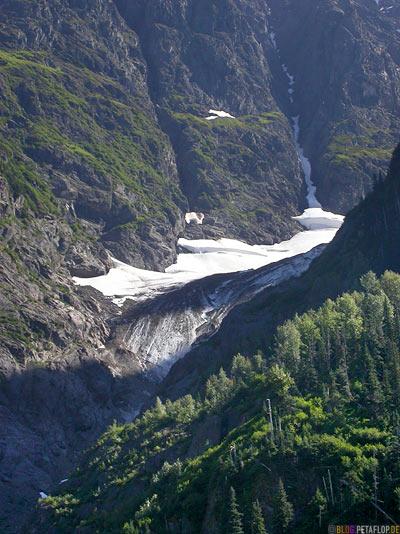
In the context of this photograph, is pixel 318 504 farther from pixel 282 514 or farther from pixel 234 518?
pixel 234 518

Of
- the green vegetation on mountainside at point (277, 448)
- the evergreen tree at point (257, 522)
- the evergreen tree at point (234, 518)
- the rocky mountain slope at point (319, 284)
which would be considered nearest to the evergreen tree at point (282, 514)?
the green vegetation on mountainside at point (277, 448)

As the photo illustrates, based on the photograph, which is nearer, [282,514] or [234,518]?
[282,514]

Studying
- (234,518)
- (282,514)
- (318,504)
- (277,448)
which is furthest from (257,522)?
(277,448)

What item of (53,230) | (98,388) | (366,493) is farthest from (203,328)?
(366,493)

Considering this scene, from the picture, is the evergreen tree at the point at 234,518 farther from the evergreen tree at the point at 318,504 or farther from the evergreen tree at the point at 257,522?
the evergreen tree at the point at 318,504

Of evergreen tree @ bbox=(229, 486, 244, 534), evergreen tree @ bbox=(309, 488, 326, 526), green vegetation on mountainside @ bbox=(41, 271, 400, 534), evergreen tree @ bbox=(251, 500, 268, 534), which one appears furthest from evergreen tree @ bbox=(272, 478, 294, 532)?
evergreen tree @ bbox=(229, 486, 244, 534)

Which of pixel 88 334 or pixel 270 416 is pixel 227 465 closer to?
pixel 270 416

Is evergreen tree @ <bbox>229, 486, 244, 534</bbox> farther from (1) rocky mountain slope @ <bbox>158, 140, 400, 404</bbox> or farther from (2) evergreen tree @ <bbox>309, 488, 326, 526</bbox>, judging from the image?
(1) rocky mountain slope @ <bbox>158, 140, 400, 404</bbox>
